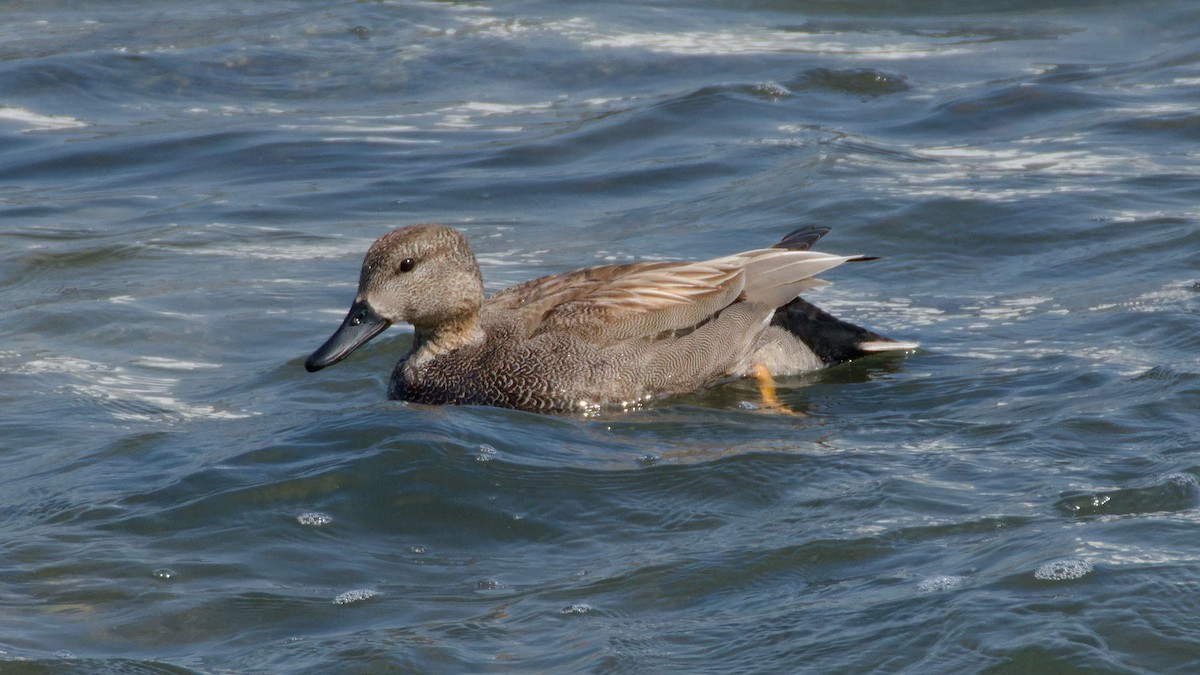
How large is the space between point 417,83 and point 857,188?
507cm

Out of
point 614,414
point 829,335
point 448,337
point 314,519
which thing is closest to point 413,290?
point 448,337

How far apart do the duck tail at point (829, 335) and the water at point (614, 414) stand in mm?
146

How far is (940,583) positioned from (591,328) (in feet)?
9.69

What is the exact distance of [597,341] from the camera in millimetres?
7699

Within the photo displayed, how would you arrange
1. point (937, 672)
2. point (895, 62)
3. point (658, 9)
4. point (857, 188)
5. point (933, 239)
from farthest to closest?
point (658, 9) < point (895, 62) < point (857, 188) < point (933, 239) < point (937, 672)

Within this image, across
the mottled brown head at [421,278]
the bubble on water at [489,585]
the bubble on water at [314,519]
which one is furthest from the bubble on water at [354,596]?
Result: the mottled brown head at [421,278]

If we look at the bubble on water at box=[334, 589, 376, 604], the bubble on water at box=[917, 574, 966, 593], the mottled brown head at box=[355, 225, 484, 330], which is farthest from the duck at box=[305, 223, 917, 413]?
the bubble on water at box=[917, 574, 966, 593]

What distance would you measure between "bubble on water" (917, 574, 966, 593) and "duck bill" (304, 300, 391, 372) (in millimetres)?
3140

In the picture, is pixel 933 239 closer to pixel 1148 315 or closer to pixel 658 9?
pixel 1148 315

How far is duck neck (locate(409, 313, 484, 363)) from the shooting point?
7852 millimetres

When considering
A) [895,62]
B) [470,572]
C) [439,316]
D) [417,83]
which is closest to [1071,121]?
[895,62]

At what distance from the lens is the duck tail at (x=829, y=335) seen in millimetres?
7980

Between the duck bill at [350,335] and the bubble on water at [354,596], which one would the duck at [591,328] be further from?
the bubble on water at [354,596]

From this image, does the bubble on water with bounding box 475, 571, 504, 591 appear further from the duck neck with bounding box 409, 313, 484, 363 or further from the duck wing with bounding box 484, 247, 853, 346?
the duck neck with bounding box 409, 313, 484, 363
